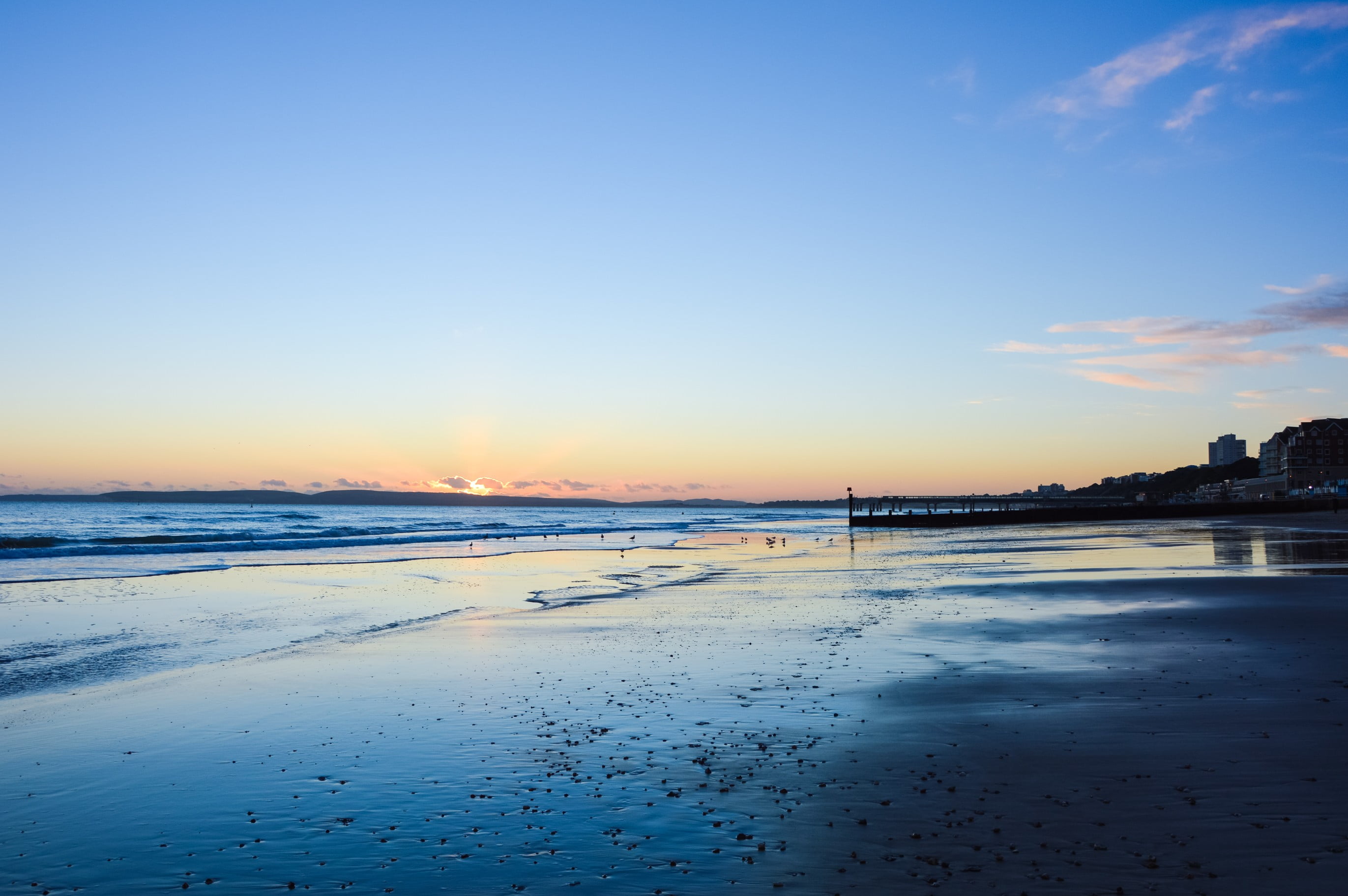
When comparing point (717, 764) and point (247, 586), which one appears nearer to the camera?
point (717, 764)

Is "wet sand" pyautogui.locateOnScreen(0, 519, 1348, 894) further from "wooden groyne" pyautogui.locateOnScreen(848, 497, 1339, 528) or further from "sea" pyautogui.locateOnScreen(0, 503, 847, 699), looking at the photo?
"wooden groyne" pyautogui.locateOnScreen(848, 497, 1339, 528)

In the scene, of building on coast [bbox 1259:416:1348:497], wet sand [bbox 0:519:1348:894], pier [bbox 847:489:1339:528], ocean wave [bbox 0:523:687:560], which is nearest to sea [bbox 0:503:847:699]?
ocean wave [bbox 0:523:687:560]

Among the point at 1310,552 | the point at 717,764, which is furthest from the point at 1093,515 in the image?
the point at 717,764

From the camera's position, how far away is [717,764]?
30.1ft

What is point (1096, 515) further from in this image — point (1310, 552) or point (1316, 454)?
point (1316, 454)

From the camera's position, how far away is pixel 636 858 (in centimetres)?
680

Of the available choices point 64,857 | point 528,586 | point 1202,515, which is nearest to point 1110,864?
point 64,857

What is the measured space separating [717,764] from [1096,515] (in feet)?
339

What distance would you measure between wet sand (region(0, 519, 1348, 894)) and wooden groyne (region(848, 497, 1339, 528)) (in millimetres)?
76298

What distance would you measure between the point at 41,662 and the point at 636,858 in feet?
48.7

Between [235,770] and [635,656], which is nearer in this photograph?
[235,770]

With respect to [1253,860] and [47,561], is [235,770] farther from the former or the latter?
[47,561]

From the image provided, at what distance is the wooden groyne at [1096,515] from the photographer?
305 ft

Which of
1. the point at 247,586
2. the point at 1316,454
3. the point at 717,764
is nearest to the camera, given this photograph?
the point at 717,764
